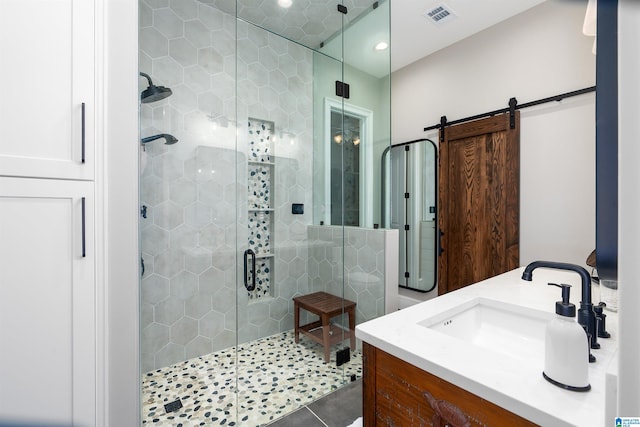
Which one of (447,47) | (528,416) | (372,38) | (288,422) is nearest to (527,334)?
(528,416)

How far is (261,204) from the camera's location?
7.64 ft

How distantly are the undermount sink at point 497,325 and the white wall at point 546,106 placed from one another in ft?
4.65

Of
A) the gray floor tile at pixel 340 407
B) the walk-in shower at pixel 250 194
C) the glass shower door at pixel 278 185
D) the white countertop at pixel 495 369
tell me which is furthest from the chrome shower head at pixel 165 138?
the gray floor tile at pixel 340 407

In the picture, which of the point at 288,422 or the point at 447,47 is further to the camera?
the point at 447,47

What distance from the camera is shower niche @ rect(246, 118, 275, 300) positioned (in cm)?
228

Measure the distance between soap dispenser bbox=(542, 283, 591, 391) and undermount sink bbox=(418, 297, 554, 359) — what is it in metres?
0.36

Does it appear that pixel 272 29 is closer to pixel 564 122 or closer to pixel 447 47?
pixel 447 47

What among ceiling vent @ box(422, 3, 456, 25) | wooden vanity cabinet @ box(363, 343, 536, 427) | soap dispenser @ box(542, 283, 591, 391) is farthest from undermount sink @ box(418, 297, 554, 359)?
ceiling vent @ box(422, 3, 456, 25)

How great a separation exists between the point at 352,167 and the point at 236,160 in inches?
36.3

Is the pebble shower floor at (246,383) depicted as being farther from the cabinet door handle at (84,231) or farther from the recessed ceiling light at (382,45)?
the recessed ceiling light at (382,45)

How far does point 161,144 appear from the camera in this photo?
2.02 m

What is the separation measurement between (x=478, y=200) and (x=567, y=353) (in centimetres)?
218

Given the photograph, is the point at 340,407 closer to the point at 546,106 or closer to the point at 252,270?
the point at 252,270

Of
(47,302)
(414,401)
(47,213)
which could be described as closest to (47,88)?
(47,213)
